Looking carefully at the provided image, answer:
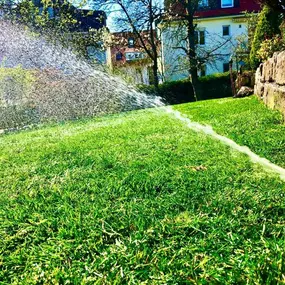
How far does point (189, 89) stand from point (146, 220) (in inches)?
593

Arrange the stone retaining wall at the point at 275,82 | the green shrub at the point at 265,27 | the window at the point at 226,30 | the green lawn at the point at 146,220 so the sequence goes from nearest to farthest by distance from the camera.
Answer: the green lawn at the point at 146,220, the stone retaining wall at the point at 275,82, the green shrub at the point at 265,27, the window at the point at 226,30

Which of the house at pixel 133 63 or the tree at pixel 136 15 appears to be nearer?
the tree at pixel 136 15

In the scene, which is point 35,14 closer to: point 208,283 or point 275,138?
point 275,138

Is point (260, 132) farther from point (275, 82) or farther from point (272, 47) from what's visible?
point (272, 47)

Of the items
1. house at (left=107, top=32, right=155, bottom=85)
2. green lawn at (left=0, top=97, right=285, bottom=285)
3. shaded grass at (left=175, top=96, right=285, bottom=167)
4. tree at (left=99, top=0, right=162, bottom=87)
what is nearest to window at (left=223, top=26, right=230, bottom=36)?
house at (left=107, top=32, right=155, bottom=85)

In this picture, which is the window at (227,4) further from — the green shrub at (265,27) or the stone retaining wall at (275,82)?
the stone retaining wall at (275,82)

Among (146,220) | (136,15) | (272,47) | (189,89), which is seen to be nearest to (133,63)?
(136,15)

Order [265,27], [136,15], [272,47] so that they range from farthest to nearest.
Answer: [136,15], [265,27], [272,47]

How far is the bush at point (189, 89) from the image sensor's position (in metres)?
15.7

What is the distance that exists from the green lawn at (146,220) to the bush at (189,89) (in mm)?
13192

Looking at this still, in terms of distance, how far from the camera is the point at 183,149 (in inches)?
109

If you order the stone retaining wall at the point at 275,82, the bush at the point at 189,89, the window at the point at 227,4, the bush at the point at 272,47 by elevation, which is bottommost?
the bush at the point at 189,89

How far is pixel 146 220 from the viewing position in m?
1.42

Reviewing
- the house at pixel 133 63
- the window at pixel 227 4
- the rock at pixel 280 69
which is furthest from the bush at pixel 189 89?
the rock at pixel 280 69
